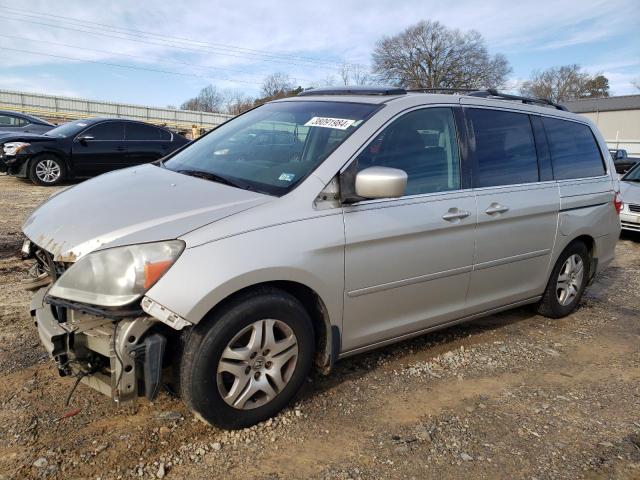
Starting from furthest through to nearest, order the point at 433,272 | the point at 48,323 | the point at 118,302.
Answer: the point at 433,272, the point at 48,323, the point at 118,302

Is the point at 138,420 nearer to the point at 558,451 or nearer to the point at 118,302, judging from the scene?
the point at 118,302

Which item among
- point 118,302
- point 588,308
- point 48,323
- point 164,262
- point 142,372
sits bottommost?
point 588,308

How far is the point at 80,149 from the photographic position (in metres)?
11.0

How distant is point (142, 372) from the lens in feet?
8.02

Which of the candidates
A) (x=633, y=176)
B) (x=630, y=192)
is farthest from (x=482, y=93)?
(x=633, y=176)

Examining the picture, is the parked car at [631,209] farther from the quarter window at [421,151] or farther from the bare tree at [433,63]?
the bare tree at [433,63]

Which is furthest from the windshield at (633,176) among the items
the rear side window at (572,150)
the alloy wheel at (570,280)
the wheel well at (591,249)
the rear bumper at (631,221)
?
the alloy wheel at (570,280)

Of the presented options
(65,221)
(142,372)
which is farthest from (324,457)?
(65,221)

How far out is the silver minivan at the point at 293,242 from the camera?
8.06 feet

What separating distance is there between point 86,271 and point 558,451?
259 centimetres

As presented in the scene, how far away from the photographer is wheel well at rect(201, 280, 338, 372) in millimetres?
2861

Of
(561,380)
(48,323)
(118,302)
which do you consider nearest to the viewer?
(118,302)

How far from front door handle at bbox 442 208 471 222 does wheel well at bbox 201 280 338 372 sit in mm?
1047

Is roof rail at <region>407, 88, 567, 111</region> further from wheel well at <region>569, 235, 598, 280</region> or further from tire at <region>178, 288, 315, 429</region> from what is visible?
tire at <region>178, 288, 315, 429</region>
